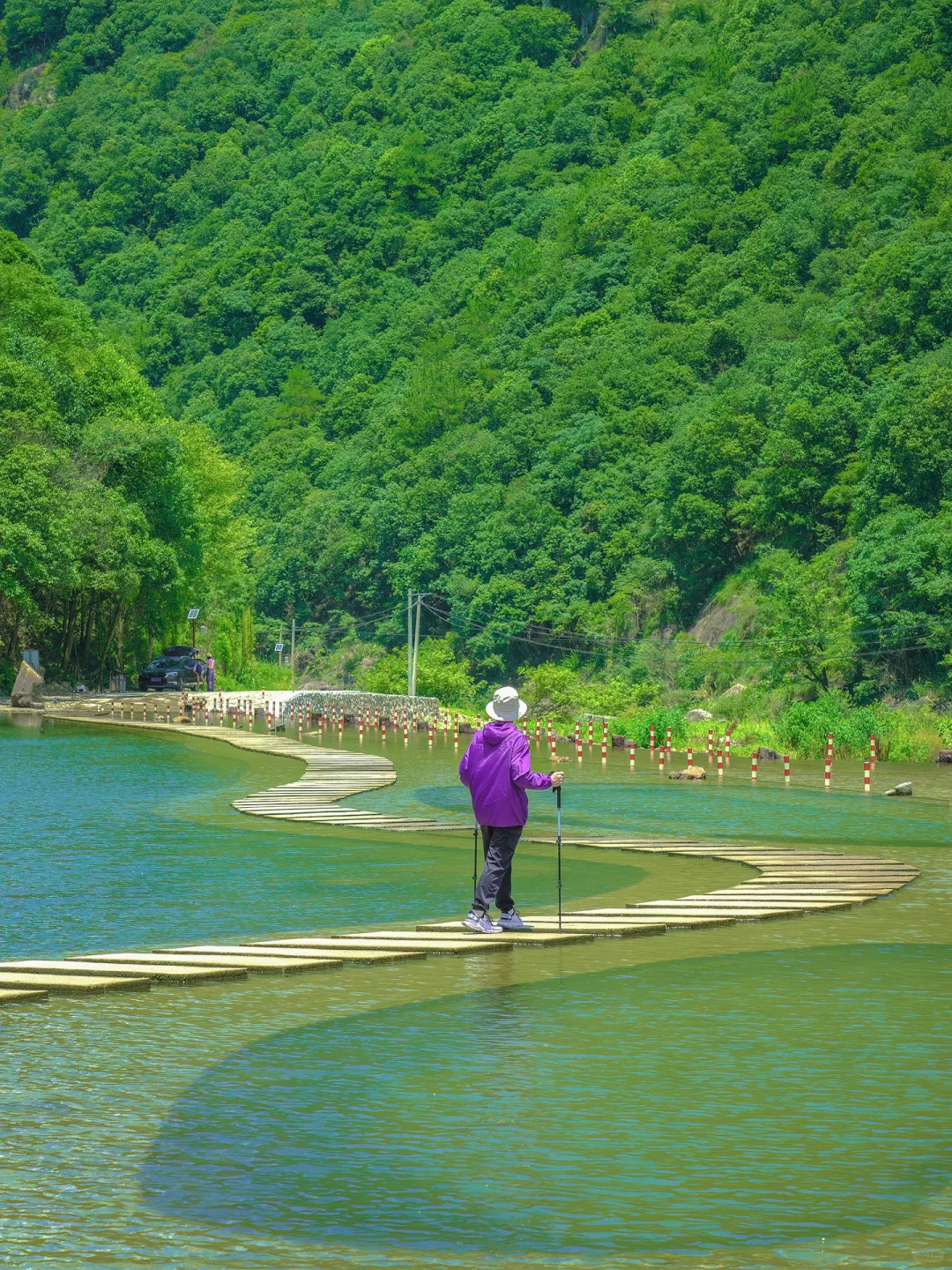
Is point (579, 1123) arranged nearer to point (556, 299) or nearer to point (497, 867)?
point (497, 867)

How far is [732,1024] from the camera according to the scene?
10688 mm

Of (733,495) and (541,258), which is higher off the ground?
(541,258)

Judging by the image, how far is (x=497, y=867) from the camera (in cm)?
1368

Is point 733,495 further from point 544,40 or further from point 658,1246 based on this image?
point 544,40

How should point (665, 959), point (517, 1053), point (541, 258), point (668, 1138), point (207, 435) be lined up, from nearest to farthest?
point (668, 1138) → point (517, 1053) → point (665, 959) → point (207, 435) → point (541, 258)

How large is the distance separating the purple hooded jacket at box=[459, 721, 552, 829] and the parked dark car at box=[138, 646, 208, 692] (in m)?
54.4

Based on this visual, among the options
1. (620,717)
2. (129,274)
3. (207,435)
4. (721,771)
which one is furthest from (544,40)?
(721,771)

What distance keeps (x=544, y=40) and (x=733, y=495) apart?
97082mm

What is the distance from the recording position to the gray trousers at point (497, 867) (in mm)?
13508

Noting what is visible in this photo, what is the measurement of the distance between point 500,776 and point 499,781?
0.13 ft

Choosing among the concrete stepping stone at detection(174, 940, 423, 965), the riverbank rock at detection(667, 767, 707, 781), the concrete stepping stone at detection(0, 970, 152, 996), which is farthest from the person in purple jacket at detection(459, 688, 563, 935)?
the riverbank rock at detection(667, 767, 707, 781)

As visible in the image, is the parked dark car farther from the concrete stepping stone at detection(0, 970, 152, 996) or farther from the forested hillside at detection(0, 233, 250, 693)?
the concrete stepping stone at detection(0, 970, 152, 996)

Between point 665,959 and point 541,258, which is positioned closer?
point 665,959

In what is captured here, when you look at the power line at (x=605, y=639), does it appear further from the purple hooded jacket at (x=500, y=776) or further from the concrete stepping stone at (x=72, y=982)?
the concrete stepping stone at (x=72, y=982)
